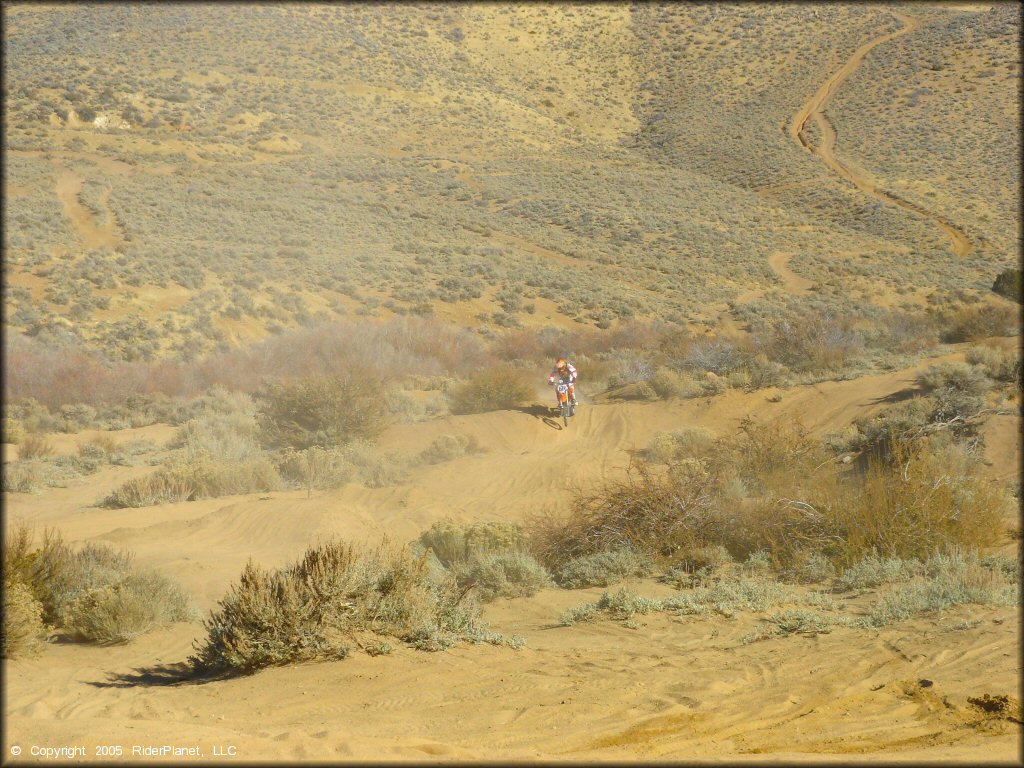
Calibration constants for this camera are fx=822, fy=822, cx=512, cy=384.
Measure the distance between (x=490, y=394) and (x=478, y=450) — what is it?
228cm

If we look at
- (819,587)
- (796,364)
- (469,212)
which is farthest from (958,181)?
(819,587)

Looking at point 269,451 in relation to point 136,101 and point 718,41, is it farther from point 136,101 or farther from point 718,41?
point 718,41

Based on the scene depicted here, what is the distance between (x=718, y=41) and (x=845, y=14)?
12.9m

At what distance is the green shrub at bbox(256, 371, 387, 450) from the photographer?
52.3ft

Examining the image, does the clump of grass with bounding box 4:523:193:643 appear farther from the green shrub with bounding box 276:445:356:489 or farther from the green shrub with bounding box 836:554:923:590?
the green shrub with bounding box 836:554:923:590

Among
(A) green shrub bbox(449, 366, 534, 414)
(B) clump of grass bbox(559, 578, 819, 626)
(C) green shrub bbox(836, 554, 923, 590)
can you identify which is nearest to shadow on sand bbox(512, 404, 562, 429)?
(A) green shrub bbox(449, 366, 534, 414)

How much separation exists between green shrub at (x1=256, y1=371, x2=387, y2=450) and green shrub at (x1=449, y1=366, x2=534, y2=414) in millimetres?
2016

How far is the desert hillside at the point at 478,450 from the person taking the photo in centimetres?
552

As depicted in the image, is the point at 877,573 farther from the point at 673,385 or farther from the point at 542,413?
A: the point at 673,385

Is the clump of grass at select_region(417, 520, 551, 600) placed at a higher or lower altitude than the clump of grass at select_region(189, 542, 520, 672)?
lower

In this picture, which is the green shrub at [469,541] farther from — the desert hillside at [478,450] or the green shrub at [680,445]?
the green shrub at [680,445]

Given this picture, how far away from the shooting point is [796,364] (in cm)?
1967

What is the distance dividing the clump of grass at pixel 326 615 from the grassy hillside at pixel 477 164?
64.0 feet

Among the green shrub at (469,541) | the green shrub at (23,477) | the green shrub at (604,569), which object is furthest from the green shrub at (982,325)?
the green shrub at (23,477)
